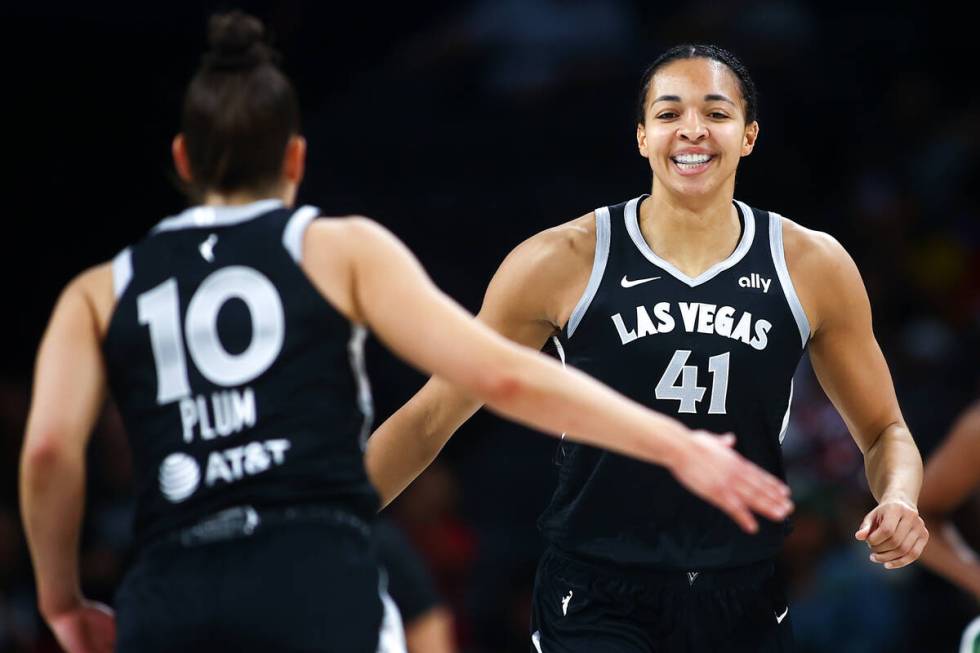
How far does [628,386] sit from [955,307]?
6.02 m

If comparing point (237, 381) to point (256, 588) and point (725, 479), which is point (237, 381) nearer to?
point (256, 588)

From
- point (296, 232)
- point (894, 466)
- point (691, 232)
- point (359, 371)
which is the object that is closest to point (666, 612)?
point (894, 466)

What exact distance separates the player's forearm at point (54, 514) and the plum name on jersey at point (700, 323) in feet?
5.38

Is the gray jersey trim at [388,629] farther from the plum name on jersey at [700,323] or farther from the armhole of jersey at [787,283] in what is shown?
the armhole of jersey at [787,283]

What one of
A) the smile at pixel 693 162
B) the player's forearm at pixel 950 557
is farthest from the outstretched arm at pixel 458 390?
the player's forearm at pixel 950 557

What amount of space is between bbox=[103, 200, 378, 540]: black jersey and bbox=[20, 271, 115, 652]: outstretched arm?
0.07m

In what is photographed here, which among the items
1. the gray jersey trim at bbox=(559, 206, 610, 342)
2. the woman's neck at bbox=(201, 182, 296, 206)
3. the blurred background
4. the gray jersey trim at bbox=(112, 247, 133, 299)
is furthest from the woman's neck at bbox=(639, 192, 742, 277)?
the blurred background

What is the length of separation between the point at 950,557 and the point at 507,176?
17.9ft

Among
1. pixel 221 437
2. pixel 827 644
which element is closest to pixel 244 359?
pixel 221 437

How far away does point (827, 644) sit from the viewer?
7.50 m

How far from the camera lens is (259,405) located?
2.99 m

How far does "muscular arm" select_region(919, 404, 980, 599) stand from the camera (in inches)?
193

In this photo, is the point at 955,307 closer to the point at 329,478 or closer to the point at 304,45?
the point at 304,45

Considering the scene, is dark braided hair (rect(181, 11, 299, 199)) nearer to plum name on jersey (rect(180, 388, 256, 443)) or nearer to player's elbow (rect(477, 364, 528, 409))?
plum name on jersey (rect(180, 388, 256, 443))
